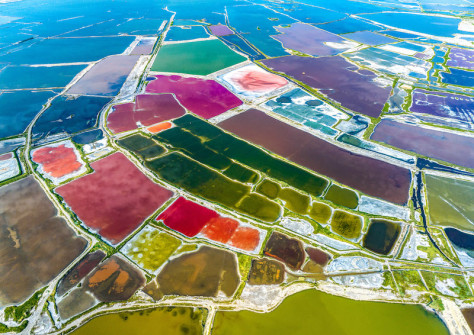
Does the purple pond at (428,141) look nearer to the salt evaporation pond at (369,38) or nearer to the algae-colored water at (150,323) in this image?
the algae-colored water at (150,323)

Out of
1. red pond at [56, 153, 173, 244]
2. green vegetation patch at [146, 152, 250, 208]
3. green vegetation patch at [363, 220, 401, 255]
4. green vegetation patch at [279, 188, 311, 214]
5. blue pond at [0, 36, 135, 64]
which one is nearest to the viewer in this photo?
green vegetation patch at [363, 220, 401, 255]

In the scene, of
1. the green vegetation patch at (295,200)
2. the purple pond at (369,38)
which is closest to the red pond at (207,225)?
the green vegetation patch at (295,200)

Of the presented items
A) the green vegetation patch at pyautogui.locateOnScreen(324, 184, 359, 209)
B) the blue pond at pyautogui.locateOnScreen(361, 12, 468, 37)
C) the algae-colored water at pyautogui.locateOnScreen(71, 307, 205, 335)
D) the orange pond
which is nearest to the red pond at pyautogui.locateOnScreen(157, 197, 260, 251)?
the algae-colored water at pyautogui.locateOnScreen(71, 307, 205, 335)

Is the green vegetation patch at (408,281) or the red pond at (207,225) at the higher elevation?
the green vegetation patch at (408,281)

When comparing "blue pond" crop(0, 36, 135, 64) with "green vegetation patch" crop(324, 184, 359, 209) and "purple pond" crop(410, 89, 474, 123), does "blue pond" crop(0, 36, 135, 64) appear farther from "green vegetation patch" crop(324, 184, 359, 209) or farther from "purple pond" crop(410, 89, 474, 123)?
"purple pond" crop(410, 89, 474, 123)

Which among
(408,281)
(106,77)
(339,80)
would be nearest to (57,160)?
(106,77)

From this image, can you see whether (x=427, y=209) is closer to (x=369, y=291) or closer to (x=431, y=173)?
(x=431, y=173)
